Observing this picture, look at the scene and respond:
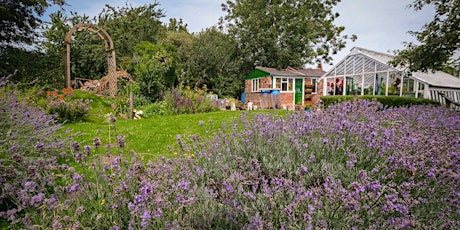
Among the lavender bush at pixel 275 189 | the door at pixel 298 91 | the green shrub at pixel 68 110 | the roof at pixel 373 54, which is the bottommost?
the lavender bush at pixel 275 189

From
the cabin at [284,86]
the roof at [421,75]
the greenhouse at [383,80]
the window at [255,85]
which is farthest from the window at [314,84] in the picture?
the window at [255,85]

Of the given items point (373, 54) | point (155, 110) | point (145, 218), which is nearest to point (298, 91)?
point (373, 54)

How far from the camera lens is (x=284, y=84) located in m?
21.2

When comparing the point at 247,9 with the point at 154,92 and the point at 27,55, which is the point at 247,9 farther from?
the point at 27,55

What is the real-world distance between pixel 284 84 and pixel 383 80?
706cm

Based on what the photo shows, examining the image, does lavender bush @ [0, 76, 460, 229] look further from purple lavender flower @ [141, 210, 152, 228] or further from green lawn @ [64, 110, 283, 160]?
green lawn @ [64, 110, 283, 160]

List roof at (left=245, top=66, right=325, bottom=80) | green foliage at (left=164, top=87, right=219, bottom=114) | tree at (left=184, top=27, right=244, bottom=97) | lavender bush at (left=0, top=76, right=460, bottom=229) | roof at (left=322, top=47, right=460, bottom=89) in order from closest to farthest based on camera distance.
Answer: lavender bush at (left=0, top=76, right=460, bottom=229) → green foliage at (left=164, top=87, right=219, bottom=114) → roof at (left=322, top=47, right=460, bottom=89) → roof at (left=245, top=66, right=325, bottom=80) → tree at (left=184, top=27, right=244, bottom=97)

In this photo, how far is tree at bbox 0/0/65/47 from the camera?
11031 millimetres

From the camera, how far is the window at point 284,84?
817 inches

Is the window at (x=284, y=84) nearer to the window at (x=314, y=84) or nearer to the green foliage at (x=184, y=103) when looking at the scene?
the window at (x=314, y=84)

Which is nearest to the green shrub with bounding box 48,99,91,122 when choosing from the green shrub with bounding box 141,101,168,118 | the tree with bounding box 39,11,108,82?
the green shrub with bounding box 141,101,168,118

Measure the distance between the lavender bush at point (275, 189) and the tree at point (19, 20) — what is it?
40.8ft

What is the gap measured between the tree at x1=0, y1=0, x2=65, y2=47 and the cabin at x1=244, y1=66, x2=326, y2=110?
13.2 m

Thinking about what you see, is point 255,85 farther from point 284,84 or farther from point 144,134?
point 144,134
